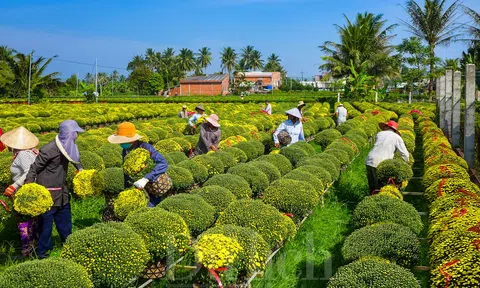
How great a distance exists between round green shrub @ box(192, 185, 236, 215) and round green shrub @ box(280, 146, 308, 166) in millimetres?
3463

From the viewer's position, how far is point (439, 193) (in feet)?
19.7

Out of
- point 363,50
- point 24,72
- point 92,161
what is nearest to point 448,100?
point 92,161

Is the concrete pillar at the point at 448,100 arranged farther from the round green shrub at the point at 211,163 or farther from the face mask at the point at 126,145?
the face mask at the point at 126,145

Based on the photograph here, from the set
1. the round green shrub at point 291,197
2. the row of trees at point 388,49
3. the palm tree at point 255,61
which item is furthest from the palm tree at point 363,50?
the palm tree at point 255,61

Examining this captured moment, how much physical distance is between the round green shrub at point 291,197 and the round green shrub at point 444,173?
190 centimetres

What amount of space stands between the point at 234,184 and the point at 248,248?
2.59m

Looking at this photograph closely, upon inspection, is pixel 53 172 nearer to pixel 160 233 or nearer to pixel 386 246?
pixel 160 233

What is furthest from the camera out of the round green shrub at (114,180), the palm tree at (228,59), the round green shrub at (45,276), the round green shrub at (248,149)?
the palm tree at (228,59)

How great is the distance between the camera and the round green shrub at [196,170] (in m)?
8.25

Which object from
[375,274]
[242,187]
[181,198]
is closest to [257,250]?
[375,274]

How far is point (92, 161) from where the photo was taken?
30.7 ft

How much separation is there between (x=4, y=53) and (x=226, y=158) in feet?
180

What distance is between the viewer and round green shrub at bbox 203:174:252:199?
22.1 ft

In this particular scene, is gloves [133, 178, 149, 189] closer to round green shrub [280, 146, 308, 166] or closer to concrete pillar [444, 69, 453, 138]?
round green shrub [280, 146, 308, 166]
